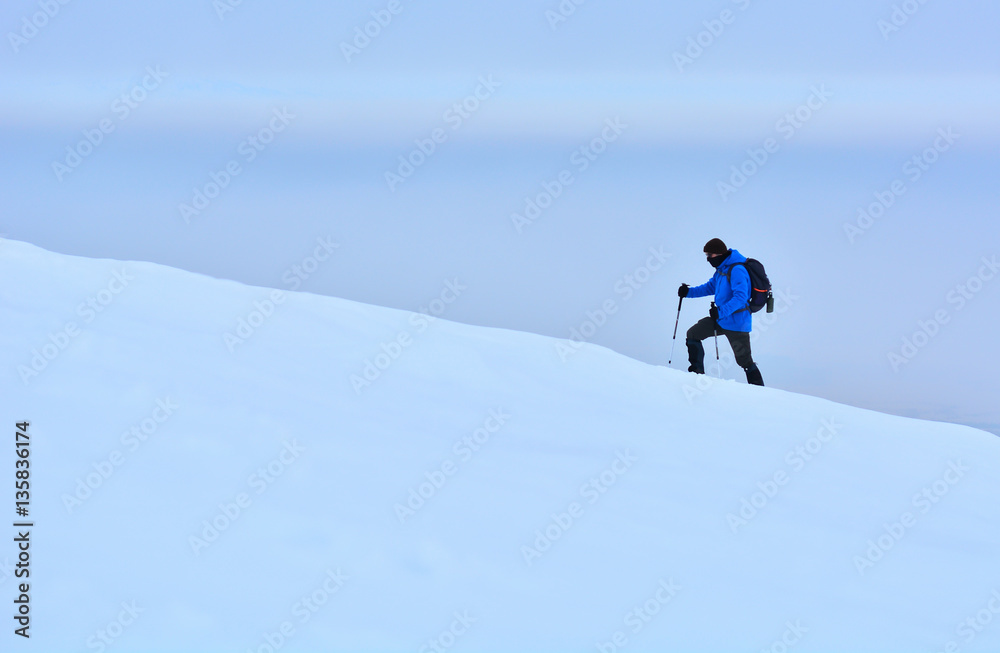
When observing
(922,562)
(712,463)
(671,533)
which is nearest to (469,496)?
(671,533)

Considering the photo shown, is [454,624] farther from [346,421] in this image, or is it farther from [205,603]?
A: [346,421]

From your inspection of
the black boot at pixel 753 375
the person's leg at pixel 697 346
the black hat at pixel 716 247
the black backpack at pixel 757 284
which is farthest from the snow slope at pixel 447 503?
the black hat at pixel 716 247

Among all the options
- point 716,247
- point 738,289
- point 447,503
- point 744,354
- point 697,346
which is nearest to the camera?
point 447,503

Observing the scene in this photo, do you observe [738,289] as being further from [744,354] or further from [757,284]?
[744,354]

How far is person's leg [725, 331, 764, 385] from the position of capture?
32.0 ft

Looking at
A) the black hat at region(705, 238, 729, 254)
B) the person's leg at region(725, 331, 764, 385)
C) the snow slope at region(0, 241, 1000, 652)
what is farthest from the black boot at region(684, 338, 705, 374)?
the snow slope at region(0, 241, 1000, 652)

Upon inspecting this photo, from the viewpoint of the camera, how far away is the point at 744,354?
32.4 ft

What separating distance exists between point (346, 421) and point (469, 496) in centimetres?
134

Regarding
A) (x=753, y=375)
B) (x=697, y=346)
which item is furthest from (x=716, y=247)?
(x=753, y=375)

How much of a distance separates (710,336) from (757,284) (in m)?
0.86

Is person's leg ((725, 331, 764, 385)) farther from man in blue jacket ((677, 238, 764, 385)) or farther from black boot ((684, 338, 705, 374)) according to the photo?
black boot ((684, 338, 705, 374))

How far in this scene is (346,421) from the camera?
19.2ft

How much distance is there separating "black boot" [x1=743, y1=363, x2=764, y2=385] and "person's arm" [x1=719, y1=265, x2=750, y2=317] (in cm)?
70

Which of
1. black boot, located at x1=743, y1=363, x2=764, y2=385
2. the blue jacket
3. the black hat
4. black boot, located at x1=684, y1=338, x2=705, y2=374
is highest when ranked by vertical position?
the black hat
